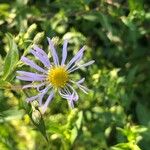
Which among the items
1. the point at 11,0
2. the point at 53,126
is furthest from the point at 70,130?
the point at 11,0

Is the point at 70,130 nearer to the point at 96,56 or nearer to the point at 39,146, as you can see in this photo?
the point at 39,146

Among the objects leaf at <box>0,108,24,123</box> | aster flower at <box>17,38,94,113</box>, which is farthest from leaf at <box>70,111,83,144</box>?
leaf at <box>0,108,24,123</box>

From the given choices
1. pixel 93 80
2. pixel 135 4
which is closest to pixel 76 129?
pixel 93 80

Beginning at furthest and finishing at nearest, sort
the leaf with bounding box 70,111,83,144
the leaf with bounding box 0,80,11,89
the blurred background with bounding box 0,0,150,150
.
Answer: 1. the blurred background with bounding box 0,0,150,150
2. the leaf with bounding box 70,111,83,144
3. the leaf with bounding box 0,80,11,89

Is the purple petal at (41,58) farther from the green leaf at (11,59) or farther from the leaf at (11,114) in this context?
the leaf at (11,114)

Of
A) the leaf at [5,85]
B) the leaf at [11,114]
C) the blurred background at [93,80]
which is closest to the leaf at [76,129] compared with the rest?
the blurred background at [93,80]

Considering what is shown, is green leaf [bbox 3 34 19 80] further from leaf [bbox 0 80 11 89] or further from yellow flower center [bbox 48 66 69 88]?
yellow flower center [bbox 48 66 69 88]

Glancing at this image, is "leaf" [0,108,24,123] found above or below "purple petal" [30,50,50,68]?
below
